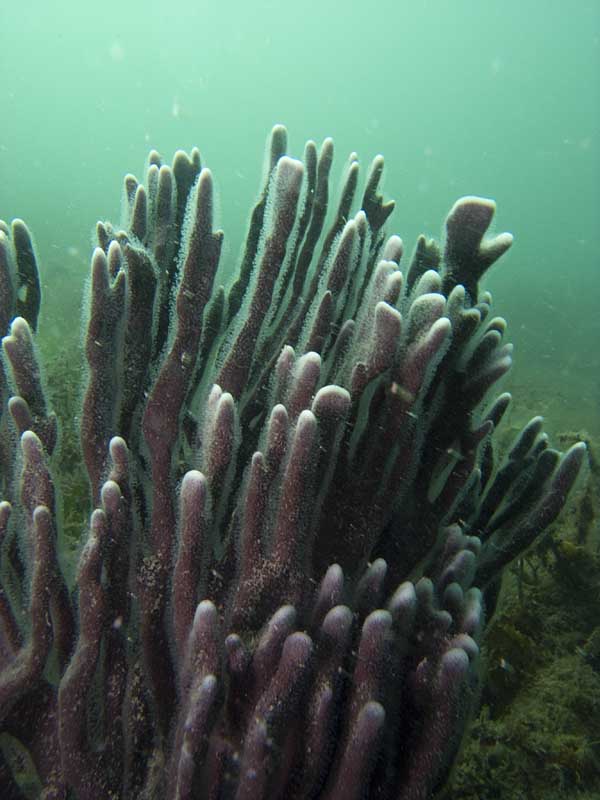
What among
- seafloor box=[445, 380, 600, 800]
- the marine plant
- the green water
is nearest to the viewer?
the marine plant

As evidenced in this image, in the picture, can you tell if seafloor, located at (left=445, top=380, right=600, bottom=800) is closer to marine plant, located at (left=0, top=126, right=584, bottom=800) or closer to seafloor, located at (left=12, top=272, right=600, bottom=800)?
seafloor, located at (left=12, top=272, right=600, bottom=800)

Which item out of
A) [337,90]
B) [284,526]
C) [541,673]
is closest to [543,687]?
[541,673]

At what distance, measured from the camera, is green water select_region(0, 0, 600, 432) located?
99.7 meters

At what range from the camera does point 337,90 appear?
147 m

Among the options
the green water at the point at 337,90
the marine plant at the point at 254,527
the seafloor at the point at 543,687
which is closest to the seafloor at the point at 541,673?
the seafloor at the point at 543,687

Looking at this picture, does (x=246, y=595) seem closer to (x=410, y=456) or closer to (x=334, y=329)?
(x=410, y=456)

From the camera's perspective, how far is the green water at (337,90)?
99737 millimetres

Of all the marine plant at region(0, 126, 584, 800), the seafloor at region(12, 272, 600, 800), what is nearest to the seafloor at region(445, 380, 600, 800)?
the seafloor at region(12, 272, 600, 800)

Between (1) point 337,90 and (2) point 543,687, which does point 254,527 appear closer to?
(2) point 543,687

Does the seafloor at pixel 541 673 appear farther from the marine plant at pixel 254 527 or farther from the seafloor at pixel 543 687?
the marine plant at pixel 254 527

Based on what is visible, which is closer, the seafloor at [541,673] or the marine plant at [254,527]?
the marine plant at [254,527]

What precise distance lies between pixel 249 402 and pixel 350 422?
0.59m

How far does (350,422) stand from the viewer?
215cm

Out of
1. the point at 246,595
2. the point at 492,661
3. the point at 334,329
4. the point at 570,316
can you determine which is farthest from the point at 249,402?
the point at 570,316
